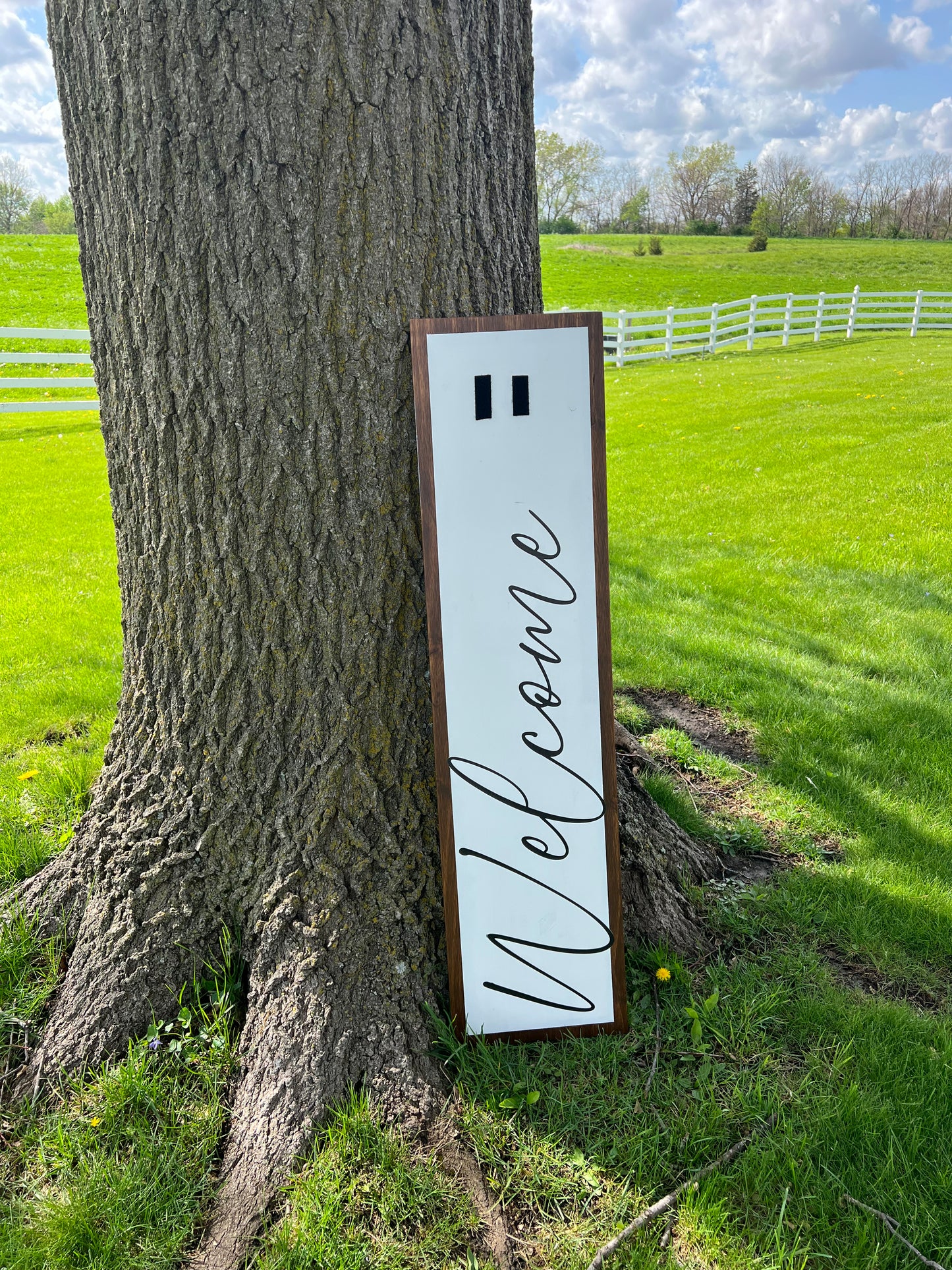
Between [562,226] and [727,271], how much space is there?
21439mm

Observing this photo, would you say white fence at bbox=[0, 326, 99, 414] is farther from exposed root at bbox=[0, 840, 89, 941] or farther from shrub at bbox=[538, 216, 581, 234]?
shrub at bbox=[538, 216, 581, 234]

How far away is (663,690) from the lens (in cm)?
365

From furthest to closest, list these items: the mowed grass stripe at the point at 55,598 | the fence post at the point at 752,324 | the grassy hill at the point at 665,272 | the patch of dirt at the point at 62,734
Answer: the grassy hill at the point at 665,272 < the fence post at the point at 752,324 < the mowed grass stripe at the point at 55,598 < the patch of dirt at the point at 62,734

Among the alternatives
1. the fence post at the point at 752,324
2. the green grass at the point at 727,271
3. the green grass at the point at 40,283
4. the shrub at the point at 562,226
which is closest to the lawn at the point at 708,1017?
the fence post at the point at 752,324

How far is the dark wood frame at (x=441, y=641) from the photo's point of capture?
1704 mm

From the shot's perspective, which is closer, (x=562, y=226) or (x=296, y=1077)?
(x=296, y=1077)

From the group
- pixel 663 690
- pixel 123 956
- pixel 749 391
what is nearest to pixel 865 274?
pixel 749 391

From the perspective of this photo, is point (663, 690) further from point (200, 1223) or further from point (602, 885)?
point (200, 1223)

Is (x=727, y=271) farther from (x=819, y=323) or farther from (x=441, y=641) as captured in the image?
(x=441, y=641)

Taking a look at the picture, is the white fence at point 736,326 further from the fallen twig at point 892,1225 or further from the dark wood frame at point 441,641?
the fallen twig at point 892,1225

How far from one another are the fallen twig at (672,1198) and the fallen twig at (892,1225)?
7.1 inches

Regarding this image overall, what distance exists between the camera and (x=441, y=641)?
1.80m

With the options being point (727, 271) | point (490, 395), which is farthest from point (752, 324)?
point (490, 395)

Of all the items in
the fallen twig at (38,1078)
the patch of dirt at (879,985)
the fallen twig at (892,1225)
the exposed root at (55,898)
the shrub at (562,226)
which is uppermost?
the shrub at (562,226)
